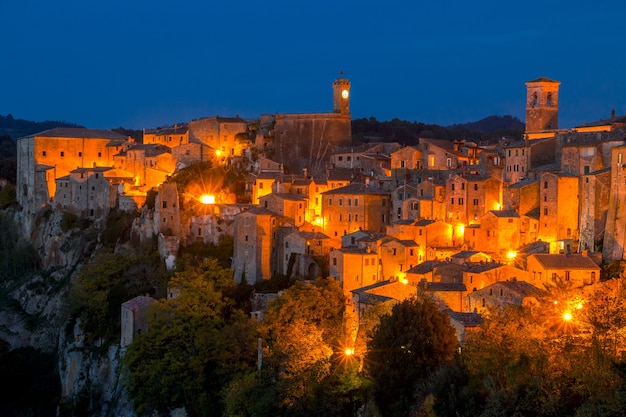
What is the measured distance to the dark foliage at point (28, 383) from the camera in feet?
176

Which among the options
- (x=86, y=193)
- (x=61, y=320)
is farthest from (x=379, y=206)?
(x=86, y=193)

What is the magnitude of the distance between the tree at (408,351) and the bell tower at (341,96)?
109 feet

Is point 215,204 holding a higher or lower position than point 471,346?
higher

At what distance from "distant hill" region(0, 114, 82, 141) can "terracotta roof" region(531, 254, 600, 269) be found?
4665 inches

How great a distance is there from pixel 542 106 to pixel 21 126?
121 m

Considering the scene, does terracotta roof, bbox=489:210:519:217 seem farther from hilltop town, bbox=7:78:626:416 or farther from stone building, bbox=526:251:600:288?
stone building, bbox=526:251:600:288

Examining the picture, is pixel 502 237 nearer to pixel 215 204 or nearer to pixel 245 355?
pixel 245 355

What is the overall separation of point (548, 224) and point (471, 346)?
14974mm

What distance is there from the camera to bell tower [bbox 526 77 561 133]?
173ft

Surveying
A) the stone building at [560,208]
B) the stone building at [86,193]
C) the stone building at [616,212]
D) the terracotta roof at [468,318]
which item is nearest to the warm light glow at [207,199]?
the stone building at [86,193]

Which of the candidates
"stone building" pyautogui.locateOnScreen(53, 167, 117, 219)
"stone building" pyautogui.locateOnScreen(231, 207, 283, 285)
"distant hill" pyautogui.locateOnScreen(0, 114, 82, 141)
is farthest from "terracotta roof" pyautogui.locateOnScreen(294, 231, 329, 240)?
"distant hill" pyautogui.locateOnScreen(0, 114, 82, 141)

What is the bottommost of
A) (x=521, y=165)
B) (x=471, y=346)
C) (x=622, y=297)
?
(x=471, y=346)

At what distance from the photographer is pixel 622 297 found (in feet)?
89.0

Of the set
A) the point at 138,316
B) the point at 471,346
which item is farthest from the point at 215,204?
the point at 471,346
